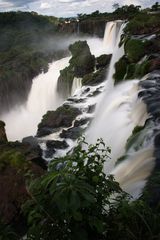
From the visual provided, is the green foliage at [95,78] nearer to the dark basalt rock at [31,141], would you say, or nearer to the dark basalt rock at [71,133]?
the dark basalt rock at [71,133]

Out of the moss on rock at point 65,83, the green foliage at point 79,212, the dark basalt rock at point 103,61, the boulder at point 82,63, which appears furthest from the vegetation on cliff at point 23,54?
the green foliage at point 79,212

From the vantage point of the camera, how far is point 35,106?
36.3 meters

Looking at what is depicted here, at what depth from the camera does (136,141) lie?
9938mm

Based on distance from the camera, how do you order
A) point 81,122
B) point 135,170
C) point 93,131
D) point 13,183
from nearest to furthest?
point 135,170 < point 13,183 < point 93,131 < point 81,122

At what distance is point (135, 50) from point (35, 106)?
17181mm

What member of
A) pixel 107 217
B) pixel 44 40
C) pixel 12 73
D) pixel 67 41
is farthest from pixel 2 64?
pixel 107 217

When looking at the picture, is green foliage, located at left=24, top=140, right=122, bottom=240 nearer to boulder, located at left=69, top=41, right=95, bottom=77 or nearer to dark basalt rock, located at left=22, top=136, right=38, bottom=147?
dark basalt rock, located at left=22, top=136, right=38, bottom=147

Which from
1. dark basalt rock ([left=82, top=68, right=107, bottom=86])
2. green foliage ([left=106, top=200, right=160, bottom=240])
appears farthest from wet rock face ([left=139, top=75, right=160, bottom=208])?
dark basalt rock ([left=82, top=68, right=107, bottom=86])

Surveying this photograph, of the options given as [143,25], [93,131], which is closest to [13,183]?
[93,131]

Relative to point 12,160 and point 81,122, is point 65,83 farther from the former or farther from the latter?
point 12,160

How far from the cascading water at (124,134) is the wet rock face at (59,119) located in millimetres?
4544

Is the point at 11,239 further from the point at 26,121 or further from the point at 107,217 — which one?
the point at 26,121

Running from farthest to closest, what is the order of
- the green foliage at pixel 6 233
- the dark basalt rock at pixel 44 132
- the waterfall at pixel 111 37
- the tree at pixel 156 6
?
the tree at pixel 156 6
the waterfall at pixel 111 37
the dark basalt rock at pixel 44 132
the green foliage at pixel 6 233

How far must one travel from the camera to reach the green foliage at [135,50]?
69.3 feet
